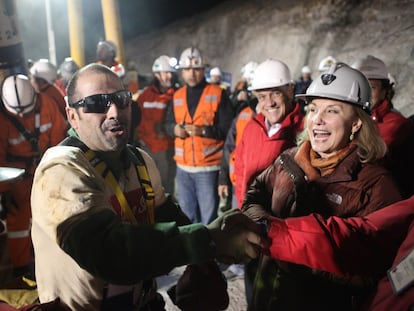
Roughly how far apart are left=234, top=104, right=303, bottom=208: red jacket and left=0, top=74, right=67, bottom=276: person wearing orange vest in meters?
3.02

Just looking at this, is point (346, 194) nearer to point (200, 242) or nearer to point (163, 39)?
point (200, 242)

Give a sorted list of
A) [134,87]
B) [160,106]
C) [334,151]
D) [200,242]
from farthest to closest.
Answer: [134,87], [160,106], [334,151], [200,242]

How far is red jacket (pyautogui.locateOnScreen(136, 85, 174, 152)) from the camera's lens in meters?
6.28

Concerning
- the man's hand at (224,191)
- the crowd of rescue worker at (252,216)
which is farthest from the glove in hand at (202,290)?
the man's hand at (224,191)

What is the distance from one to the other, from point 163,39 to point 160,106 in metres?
17.2

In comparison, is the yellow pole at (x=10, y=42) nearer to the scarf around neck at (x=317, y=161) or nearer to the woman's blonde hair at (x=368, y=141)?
the scarf around neck at (x=317, y=161)

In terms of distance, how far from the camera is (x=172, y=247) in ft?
5.13

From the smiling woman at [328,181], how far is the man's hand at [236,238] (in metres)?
0.18

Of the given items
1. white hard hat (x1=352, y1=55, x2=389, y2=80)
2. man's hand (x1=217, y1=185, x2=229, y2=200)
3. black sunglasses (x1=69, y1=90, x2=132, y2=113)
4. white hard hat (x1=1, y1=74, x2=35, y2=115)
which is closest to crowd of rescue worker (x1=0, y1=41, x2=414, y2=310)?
black sunglasses (x1=69, y1=90, x2=132, y2=113)

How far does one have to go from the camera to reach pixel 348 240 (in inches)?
76.8

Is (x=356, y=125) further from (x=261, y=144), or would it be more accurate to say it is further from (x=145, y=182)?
(x=145, y=182)

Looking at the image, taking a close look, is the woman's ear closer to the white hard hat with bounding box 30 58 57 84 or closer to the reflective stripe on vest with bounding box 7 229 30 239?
the reflective stripe on vest with bounding box 7 229 30 239

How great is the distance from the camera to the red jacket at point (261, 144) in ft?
11.8

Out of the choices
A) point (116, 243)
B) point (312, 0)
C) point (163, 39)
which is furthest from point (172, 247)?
point (163, 39)
